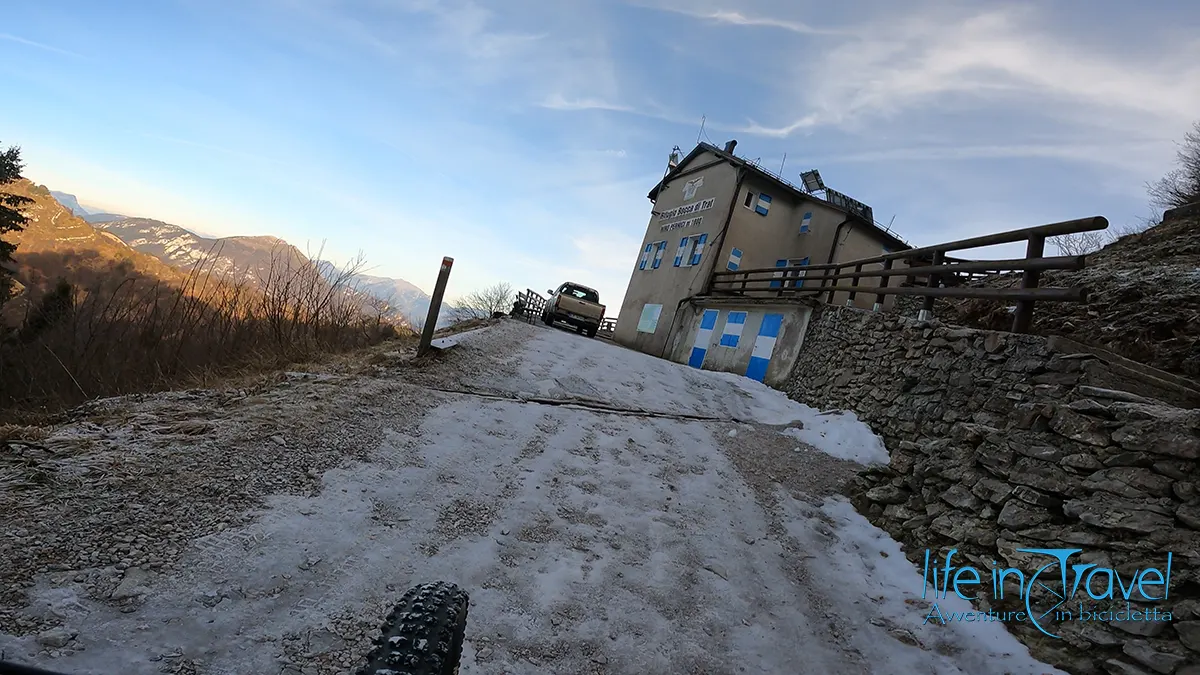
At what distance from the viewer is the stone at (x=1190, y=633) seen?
265 centimetres

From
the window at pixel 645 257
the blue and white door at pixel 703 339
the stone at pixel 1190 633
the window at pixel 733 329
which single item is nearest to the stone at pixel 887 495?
the stone at pixel 1190 633

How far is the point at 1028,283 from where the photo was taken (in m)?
6.21

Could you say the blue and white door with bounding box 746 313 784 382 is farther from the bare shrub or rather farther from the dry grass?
the bare shrub

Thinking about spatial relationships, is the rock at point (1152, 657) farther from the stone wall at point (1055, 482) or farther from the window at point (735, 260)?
the window at point (735, 260)

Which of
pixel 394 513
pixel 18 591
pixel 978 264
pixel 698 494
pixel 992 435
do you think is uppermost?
pixel 978 264

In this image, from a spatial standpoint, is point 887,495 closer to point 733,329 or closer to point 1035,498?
point 1035,498

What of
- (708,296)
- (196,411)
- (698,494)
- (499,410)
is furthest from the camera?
(708,296)

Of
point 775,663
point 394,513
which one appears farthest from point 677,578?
point 394,513

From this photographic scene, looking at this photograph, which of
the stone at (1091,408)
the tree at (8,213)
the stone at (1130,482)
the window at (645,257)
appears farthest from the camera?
the window at (645,257)

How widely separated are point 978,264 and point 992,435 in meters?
3.89

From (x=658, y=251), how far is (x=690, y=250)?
269 cm

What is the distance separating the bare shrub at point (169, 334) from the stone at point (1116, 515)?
7.41 metres

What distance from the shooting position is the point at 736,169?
65.1 ft

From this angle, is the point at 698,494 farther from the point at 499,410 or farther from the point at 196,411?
the point at 196,411
